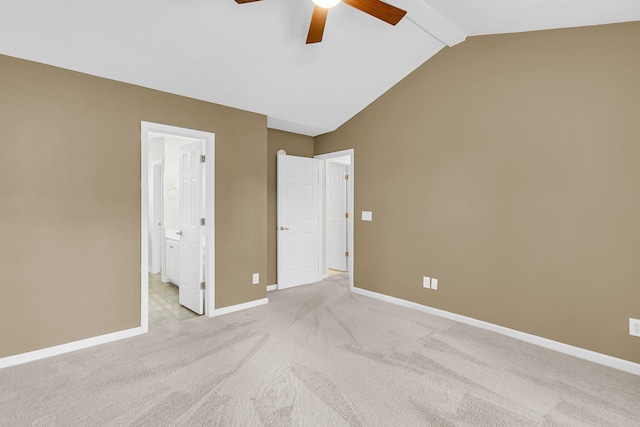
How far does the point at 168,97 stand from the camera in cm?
331

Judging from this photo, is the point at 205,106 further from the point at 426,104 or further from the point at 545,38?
the point at 545,38

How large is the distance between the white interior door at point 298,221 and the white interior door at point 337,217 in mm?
1072

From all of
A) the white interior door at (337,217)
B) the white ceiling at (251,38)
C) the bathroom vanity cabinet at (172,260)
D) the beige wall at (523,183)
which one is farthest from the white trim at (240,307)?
the white ceiling at (251,38)

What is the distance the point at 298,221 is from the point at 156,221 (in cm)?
299

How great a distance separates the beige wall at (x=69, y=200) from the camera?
99.4 inches

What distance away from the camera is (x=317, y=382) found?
2.30 m

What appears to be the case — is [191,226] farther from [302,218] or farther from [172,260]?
[302,218]

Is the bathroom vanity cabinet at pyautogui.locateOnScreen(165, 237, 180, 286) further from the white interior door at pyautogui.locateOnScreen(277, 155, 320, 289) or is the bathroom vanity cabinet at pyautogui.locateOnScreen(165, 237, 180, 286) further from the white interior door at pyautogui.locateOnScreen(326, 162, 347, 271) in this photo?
the white interior door at pyautogui.locateOnScreen(326, 162, 347, 271)

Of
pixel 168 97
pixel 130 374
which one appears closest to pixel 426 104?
pixel 168 97

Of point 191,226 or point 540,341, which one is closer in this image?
point 540,341

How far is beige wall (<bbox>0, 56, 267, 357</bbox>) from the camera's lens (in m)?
2.53

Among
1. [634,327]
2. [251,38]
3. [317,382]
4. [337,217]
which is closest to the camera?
[317,382]

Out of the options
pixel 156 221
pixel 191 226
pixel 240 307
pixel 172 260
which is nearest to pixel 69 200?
pixel 191 226

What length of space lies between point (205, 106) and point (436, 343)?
3.63m
